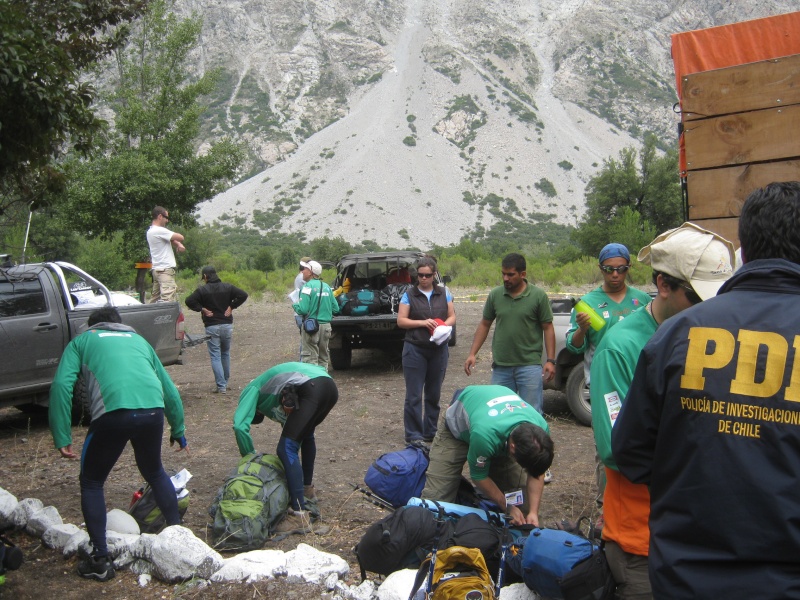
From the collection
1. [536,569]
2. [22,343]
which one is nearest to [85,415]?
[22,343]

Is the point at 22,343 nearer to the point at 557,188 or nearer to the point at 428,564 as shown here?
the point at 428,564

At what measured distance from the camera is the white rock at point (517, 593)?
11.1 ft

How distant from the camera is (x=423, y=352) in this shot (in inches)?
263

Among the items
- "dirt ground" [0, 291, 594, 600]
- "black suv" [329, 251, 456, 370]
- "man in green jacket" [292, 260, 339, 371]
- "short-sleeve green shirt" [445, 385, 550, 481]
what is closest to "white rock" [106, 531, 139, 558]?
"dirt ground" [0, 291, 594, 600]

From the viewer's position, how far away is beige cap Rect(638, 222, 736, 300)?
2385 mm

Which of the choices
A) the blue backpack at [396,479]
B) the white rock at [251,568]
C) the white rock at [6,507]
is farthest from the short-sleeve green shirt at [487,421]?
the white rock at [6,507]

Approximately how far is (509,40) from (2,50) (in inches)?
3881

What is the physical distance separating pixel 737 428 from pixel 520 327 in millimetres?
4087

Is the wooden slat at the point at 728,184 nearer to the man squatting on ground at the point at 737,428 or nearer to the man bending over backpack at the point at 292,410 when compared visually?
the man squatting on ground at the point at 737,428

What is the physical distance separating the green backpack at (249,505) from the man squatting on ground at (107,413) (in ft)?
1.02

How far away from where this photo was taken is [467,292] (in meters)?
25.9

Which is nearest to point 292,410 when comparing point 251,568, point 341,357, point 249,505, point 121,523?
point 249,505

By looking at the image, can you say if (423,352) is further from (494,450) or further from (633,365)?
(633,365)

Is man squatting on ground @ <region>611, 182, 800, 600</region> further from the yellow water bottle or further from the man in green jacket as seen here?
the man in green jacket
